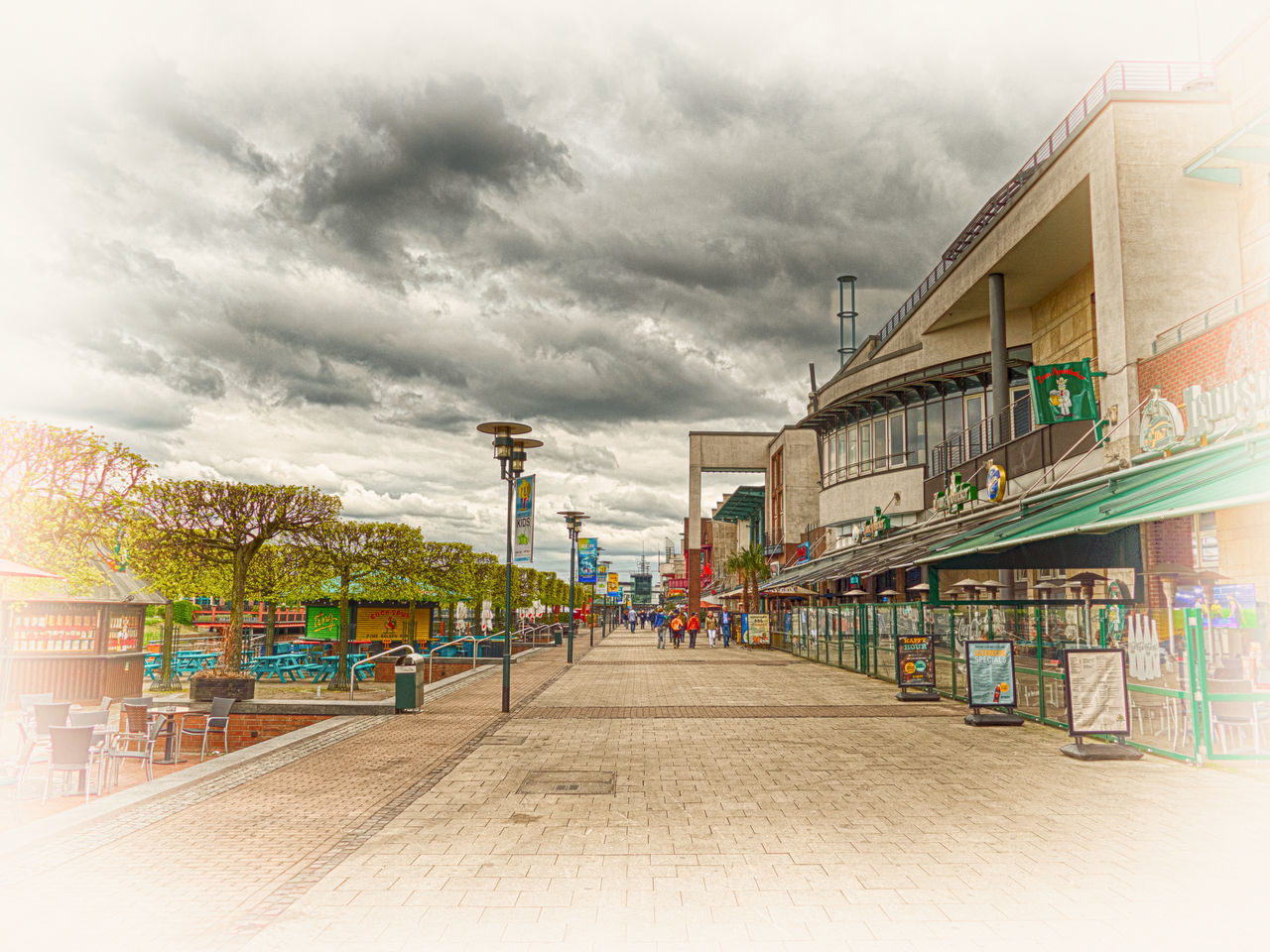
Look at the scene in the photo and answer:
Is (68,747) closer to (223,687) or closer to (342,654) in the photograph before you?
(223,687)

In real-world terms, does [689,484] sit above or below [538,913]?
above

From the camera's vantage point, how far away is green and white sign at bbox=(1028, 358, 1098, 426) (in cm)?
2045

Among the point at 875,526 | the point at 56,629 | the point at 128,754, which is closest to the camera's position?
the point at 128,754

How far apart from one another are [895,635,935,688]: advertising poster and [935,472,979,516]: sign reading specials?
1060 centimetres

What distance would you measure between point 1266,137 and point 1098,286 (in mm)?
4670

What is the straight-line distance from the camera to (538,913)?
5.39 m

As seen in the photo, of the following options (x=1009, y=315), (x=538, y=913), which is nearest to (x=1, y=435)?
(x=538, y=913)

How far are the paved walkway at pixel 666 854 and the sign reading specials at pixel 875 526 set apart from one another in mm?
25222

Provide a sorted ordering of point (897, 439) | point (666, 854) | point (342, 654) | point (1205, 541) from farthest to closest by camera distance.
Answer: point (897, 439) → point (342, 654) → point (1205, 541) → point (666, 854)

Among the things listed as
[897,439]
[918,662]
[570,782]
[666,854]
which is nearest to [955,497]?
[918,662]

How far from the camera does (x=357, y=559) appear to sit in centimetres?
2247

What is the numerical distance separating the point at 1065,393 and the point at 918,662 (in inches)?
299

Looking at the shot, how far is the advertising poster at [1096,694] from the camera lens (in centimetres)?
1074

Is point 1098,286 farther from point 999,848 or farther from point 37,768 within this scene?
point 37,768
